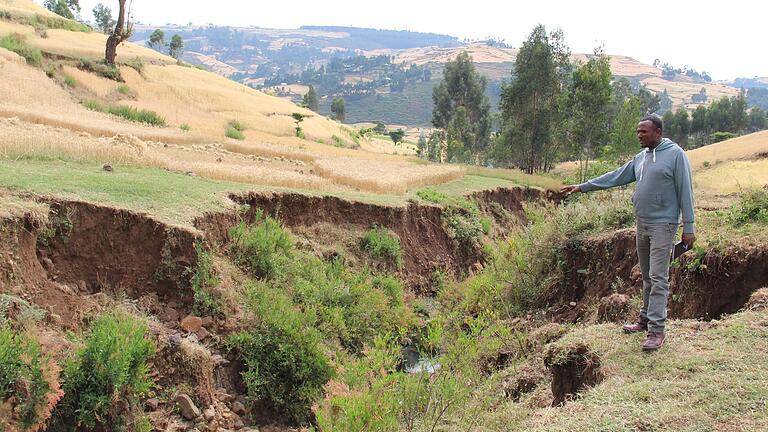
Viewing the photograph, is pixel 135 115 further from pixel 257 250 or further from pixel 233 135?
pixel 257 250

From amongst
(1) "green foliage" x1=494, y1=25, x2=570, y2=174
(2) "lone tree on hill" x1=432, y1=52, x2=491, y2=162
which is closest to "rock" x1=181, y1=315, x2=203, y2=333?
(1) "green foliage" x1=494, y1=25, x2=570, y2=174

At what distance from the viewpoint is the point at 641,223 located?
21.6 feet

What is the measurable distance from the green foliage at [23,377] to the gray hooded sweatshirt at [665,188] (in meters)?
6.92

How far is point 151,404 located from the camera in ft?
27.1

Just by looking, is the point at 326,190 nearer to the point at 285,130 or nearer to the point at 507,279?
the point at 507,279

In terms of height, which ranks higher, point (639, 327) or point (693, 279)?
point (693, 279)

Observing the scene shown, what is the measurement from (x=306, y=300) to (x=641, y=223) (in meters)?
7.00

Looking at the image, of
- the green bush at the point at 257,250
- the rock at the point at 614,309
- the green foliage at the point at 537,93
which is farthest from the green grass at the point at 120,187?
the green foliage at the point at 537,93

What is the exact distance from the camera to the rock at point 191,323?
9.78 metres

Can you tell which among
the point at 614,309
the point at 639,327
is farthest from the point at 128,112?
the point at 639,327

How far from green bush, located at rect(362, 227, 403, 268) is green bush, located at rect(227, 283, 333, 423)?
494 centimetres

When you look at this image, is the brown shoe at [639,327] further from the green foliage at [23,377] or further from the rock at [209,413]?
the green foliage at [23,377]

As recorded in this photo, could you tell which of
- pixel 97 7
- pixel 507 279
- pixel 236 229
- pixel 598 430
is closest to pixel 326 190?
pixel 236 229

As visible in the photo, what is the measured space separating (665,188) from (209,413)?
6.82 m
